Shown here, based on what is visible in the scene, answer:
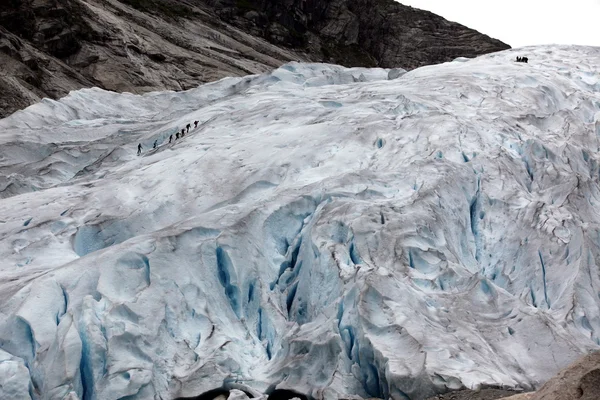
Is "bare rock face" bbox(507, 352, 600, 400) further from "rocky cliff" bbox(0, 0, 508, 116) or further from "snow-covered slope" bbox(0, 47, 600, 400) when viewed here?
"rocky cliff" bbox(0, 0, 508, 116)

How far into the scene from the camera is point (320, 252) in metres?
14.1

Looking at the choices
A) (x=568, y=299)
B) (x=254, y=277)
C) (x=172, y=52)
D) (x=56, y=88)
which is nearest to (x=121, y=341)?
(x=254, y=277)

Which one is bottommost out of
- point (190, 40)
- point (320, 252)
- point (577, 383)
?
point (190, 40)

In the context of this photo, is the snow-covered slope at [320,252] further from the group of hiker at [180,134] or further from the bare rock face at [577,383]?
the bare rock face at [577,383]

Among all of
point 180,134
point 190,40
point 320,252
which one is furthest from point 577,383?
point 190,40

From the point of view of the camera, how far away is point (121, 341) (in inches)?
484

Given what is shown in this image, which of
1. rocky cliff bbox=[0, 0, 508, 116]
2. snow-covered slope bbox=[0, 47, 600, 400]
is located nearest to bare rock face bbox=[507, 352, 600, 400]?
snow-covered slope bbox=[0, 47, 600, 400]

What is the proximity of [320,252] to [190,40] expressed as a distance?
5037cm

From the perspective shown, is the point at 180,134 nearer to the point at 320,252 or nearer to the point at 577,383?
the point at 320,252

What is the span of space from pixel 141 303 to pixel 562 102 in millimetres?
14452

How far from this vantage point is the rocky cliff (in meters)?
45.9

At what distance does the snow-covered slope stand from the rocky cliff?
2147 cm

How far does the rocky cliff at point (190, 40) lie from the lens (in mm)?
45906

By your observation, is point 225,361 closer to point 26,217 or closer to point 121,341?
point 121,341
